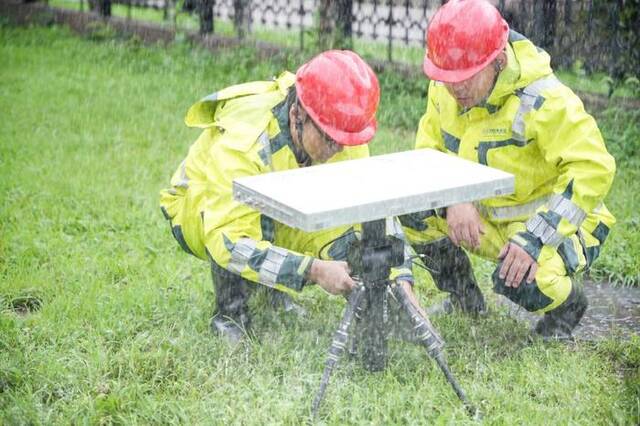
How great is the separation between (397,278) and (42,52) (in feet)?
24.1

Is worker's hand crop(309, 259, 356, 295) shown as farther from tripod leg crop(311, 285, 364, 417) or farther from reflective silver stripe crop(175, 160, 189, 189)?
reflective silver stripe crop(175, 160, 189, 189)

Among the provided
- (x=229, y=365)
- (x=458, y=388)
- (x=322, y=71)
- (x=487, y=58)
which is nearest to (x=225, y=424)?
(x=229, y=365)

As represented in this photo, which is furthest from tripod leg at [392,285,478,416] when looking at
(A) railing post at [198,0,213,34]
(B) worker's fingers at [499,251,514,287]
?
(A) railing post at [198,0,213,34]

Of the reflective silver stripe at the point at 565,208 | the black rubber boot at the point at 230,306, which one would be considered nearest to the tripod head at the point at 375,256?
the reflective silver stripe at the point at 565,208

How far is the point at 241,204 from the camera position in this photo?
154 inches

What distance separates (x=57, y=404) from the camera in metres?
3.83

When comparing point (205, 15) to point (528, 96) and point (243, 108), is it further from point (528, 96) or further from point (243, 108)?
point (528, 96)

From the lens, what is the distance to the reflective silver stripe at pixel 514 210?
4.39 metres

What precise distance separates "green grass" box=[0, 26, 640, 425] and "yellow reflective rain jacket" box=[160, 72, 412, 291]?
426 mm

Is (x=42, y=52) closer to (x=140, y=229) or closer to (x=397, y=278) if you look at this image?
(x=140, y=229)

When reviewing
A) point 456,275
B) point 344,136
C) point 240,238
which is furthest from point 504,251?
point 240,238

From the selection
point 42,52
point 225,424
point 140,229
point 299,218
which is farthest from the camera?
point 42,52

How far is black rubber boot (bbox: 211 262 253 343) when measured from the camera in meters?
4.35

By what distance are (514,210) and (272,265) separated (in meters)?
1.24
